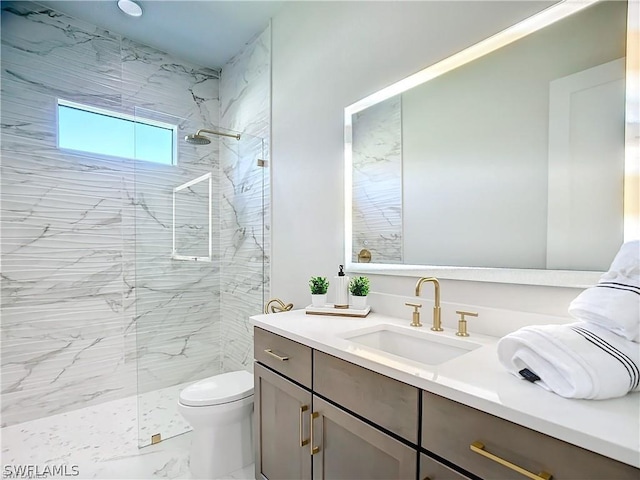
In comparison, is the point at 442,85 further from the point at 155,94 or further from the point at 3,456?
the point at 3,456

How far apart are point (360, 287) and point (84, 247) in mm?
2191

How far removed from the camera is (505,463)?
699mm

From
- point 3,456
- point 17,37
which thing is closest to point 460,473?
point 3,456

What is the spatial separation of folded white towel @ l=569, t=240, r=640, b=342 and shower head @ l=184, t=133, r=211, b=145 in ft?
8.48

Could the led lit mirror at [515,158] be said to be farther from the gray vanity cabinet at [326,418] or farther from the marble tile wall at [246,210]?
the marble tile wall at [246,210]

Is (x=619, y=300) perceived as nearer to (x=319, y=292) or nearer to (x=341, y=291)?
(x=341, y=291)

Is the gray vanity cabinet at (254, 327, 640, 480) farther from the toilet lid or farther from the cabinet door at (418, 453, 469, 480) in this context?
the toilet lid

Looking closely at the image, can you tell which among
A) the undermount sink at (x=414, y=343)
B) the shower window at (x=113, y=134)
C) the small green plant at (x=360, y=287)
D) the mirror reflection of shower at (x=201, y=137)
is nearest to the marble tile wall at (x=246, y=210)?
the mirror reflection of shower at (x=201, y=137)

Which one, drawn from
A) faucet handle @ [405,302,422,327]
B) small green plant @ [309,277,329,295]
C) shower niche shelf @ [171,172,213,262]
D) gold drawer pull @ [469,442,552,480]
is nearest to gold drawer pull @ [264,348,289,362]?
small green plant @ [309,277,329,295]

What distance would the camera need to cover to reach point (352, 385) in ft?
3.58

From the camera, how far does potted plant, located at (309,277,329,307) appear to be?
179 centimetres

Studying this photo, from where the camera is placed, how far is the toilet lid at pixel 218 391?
176 centimetres

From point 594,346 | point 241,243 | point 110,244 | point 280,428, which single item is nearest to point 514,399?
point 594,346

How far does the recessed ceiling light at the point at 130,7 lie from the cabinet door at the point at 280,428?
2501 mm
